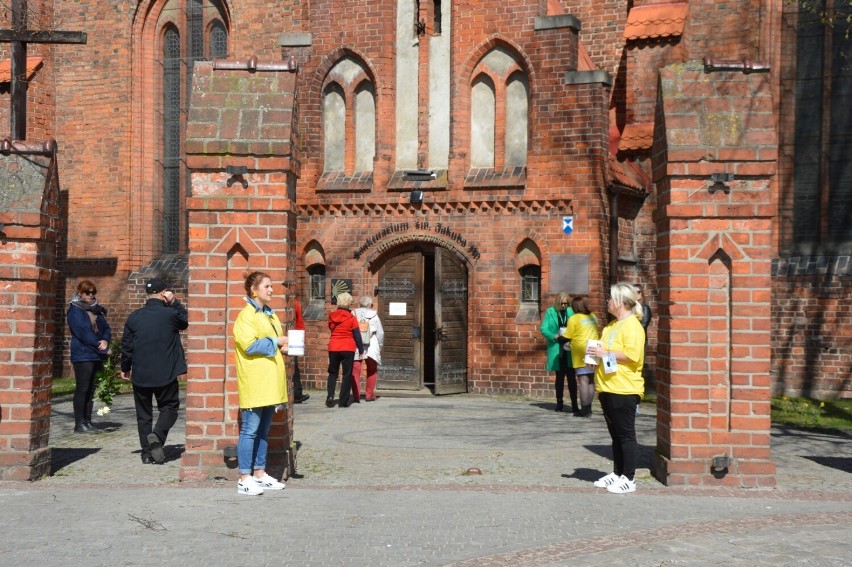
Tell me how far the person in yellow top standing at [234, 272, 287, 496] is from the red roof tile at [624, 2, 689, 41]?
12.4 m

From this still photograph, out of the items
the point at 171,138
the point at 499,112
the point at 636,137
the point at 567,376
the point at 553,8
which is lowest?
the point at 567,376

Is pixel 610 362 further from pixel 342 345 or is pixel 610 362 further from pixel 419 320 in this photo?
pixel 419 320

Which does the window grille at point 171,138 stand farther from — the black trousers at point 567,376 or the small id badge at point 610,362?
the small id badge at point 610,362

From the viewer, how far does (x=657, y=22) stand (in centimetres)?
1891

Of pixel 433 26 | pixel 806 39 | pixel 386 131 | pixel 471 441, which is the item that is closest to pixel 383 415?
pixel 471 441

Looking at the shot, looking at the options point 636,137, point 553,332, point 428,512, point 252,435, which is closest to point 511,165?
point 636,137

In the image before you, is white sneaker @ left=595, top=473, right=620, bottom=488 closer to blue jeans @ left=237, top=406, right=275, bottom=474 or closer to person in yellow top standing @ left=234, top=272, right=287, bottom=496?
person in yellow top standing @ left=234, top=272, right=287, bottom=496

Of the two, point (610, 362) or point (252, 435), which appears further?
point (610, 362)

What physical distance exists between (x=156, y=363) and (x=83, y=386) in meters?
2.67

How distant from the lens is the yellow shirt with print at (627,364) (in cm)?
864

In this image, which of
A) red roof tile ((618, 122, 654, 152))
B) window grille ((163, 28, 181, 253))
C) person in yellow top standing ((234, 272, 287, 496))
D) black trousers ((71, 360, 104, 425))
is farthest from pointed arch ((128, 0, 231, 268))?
person in yellow top standing ((234, 272, 287, 496))

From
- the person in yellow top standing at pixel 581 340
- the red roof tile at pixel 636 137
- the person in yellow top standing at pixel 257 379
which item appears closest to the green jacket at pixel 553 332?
the person in yellow top standing at pixel 581 340

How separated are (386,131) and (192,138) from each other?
10.3m

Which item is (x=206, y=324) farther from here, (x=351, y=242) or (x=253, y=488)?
(x=351, y=242)
